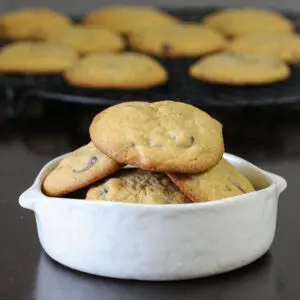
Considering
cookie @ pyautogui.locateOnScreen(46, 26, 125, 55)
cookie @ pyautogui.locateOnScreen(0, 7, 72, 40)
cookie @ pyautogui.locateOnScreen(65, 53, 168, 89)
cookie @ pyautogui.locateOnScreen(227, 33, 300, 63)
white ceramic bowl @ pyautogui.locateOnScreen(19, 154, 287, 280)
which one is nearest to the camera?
white ceramic bowl @ pyautogui.locateOnScreen(19, 154, 287, 280)

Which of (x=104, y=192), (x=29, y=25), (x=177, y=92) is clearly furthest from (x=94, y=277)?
(x=29, y=25)

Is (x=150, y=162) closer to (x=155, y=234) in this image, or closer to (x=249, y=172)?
(x=155, y=234)

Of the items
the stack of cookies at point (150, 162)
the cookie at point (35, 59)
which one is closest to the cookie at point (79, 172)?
the stack of cookies at point (150, 162)

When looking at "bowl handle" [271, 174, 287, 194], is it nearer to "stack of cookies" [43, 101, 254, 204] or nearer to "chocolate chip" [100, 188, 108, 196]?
"stack of cookies" [43, 101, 254, 204]

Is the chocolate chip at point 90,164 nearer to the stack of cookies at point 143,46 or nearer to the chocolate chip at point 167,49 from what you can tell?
the stack of cookies at point 143,46

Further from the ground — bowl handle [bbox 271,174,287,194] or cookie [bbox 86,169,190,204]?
cookie [bbox 86,169,190,204]

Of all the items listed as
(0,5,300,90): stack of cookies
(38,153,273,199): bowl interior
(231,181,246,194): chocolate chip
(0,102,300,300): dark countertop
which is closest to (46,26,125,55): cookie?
(0,5,300,90): stack of cookies

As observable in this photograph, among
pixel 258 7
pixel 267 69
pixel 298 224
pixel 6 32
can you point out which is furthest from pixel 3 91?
pixel 258 7
